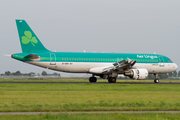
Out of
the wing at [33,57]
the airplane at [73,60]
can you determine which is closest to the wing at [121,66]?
the airplane at [73,60]

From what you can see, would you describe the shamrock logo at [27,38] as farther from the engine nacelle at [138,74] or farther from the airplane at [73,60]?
the engine nacelle at [138,74]

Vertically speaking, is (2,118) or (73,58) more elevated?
(73,58)

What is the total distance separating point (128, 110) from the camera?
13.7 metres

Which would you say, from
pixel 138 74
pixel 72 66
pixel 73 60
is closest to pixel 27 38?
pixel 73 60

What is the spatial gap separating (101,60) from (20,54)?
11380mm

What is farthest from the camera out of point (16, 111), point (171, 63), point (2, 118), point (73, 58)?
point (171, 63)

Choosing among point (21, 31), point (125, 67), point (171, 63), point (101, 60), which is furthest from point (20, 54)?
point (171, 63)

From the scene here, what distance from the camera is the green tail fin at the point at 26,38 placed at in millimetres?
38188

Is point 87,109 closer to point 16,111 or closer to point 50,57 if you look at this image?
point 16,111

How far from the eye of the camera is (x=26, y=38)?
38.3 m

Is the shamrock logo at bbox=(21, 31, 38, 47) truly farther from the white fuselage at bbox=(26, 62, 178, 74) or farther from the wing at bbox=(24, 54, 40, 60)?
the white fuselage at bbox=(26, 62, 178, 74)

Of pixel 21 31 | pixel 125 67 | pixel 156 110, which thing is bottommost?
pixel 156 110

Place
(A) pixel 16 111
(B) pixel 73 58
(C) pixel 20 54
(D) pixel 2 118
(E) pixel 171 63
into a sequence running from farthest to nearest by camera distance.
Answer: (E) pixel 171 63 → (B) pixel 73 58 → (C) pixel 20 54 → (A) pixel 16 111 → (D) pixel 2 118

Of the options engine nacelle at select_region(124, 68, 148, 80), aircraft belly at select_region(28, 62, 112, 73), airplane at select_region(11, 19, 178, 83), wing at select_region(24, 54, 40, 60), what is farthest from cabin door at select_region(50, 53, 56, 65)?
engine nacelle at select_region(124, 68, 148, 80)
